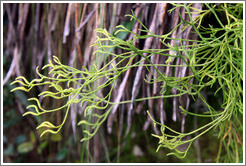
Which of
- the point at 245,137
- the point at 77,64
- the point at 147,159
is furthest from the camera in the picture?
the point at 147,159

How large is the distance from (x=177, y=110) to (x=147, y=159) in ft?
1.23

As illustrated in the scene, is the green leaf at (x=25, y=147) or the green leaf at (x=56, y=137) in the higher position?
the green leaf at (x=56, y=137)

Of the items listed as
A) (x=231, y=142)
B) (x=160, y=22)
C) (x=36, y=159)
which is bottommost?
(x=36, y=159)

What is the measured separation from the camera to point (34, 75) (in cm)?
69

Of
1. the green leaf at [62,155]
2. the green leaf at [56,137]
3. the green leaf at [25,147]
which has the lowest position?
the green leaf at [62,155]

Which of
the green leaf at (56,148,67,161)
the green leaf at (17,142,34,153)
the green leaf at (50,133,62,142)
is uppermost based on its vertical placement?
the green leaf at (50,133,62,142)

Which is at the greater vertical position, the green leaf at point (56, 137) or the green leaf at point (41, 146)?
the green leaf at point (56, 137)

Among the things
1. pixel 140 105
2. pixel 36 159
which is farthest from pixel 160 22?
pixel 36 159

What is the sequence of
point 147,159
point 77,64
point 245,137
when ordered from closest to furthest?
point 245,137, point 77,64, point 147,159

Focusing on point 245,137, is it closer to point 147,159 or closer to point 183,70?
point 183,70

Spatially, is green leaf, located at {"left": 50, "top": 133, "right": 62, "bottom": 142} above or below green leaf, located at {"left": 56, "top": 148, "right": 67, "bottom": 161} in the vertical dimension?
above

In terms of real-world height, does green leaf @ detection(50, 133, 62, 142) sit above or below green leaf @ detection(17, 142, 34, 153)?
above

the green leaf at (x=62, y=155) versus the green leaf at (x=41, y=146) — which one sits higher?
the green leaf at (x=41, y=146)

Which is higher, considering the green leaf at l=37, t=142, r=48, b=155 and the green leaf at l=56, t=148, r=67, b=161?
the green leaf at l=37, t=142, r=48, b=155
